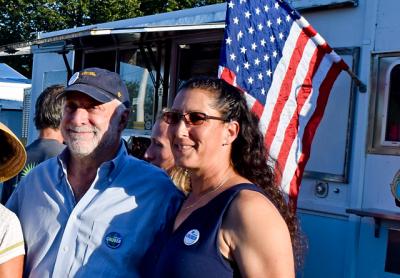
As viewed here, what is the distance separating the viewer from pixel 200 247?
1.98m

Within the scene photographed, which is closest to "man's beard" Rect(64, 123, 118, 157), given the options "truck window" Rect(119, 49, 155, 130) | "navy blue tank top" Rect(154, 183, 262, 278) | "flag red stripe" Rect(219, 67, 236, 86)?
"navy blue tank top" Rect(154, 183, 262, 278)

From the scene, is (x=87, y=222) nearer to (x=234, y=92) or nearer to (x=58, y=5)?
(x=234, y=92)

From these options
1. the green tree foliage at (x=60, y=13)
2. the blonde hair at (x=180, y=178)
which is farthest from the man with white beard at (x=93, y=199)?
the green tree foliage at (x=60, y=13)

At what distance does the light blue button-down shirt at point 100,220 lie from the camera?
2.26 m

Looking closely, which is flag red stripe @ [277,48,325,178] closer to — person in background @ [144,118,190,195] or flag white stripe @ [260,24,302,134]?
flag white stripe @ [260,24,302,134]

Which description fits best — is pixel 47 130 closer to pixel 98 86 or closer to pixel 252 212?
pixel 98 86

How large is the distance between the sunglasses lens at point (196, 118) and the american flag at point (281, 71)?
6.53 feet

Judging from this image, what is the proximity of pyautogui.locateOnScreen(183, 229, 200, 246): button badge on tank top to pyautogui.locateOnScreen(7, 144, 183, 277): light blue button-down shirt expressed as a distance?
0.89 ft

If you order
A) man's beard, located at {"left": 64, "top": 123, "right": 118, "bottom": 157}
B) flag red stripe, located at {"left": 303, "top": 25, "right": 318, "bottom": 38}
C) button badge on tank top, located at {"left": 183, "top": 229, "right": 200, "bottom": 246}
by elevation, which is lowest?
button badge on tank top, located at {"left": 183, "top": 229, "right": 200, "bottom": 246}

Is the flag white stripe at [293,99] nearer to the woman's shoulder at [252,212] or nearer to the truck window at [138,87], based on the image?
the truck window at [138,87]

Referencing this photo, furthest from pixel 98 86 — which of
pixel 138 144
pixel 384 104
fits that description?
pixel 138 144

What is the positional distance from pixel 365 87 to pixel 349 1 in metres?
0.60

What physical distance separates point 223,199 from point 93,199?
0.55 m

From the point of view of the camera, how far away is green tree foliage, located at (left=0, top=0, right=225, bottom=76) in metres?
21.0
